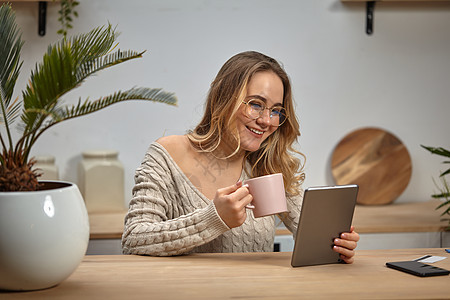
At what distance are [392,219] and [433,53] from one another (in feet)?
3.24

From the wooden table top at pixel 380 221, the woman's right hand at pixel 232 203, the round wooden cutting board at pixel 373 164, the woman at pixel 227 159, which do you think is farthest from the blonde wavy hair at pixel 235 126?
the round wooden cutting board at pixel 373 164

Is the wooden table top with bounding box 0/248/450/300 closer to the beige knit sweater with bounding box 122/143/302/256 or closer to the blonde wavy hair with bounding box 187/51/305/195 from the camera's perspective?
the beige knit sweater with bounding box 122/143/302/256

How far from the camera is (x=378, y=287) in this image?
116 centimetres

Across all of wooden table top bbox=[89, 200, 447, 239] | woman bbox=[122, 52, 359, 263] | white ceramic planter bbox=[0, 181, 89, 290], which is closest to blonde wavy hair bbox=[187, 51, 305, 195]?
woman bbox=[122, 52, 359, 263]

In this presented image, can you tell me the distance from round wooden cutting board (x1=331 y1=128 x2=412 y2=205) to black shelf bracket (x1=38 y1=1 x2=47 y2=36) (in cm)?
154

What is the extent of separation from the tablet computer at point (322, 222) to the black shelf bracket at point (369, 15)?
5.72ft

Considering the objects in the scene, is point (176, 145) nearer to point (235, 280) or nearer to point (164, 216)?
point (164, 216)

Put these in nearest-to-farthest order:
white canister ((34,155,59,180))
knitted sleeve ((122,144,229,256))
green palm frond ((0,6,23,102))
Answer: green palm frond ((0,6,23,102)), knitted sleeve ((122,144,229,256)), white canister ((34,155,59,180))

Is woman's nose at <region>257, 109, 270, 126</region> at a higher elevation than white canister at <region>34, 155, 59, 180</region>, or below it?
higher

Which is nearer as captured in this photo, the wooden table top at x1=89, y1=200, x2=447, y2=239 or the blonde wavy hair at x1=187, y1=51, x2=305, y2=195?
the blonde wavy hair at x1=187, y1=51, x2=305, y2=195

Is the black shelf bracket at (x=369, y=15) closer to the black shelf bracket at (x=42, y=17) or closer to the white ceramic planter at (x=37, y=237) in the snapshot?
the black shelf bracket at (x=42, y=17)

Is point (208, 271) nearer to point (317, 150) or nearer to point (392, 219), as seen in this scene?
point (392, 219)

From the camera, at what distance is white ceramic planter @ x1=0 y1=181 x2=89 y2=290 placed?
1024 millimetres

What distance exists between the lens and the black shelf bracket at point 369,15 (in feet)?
9.38
